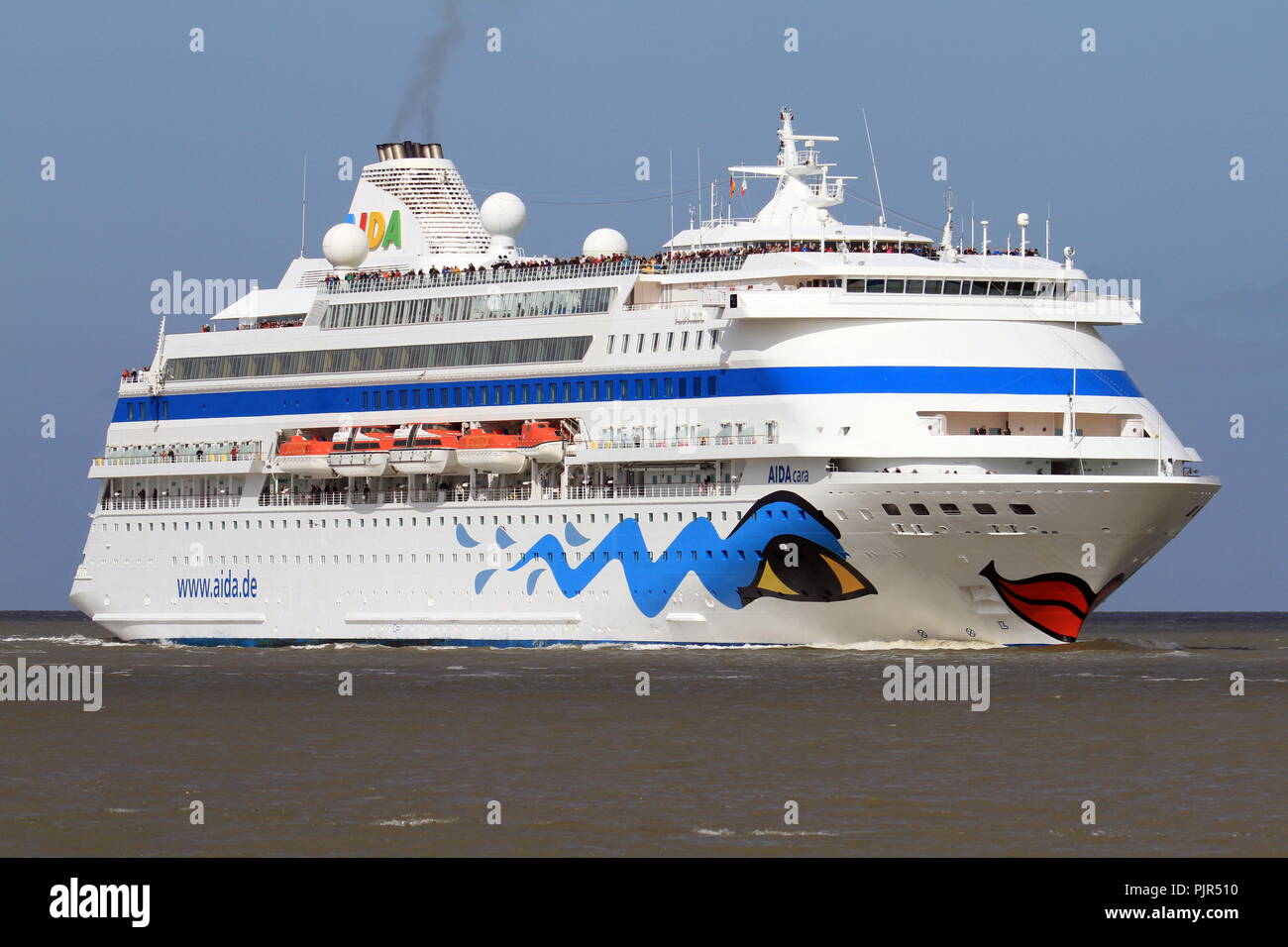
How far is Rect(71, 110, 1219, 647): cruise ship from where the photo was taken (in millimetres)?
56969

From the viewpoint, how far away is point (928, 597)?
2263 inches

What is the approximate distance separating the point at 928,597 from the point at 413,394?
1778cm

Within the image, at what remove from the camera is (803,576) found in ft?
191

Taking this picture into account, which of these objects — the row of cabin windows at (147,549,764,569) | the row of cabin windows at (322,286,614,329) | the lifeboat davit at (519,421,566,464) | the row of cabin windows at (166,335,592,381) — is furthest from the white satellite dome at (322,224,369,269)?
the lifeboat davit at (519,421,566,464)

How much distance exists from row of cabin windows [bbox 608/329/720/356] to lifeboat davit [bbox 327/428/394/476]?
788cm

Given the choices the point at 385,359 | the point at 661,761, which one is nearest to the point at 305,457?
the point at 385,359

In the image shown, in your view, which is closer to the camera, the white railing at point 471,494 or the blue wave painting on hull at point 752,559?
the blue wave painting on hull at point 752,559

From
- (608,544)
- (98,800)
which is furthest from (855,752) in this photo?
(608,544)

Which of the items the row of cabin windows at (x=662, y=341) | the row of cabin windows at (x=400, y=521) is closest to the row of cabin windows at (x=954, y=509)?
the row of cabin windows at (x=400, y=521)

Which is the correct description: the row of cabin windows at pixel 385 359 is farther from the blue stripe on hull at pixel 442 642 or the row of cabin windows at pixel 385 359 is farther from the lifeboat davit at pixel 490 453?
the blue stripe on hull at pixel 442 642

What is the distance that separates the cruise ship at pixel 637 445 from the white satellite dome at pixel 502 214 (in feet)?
0.35

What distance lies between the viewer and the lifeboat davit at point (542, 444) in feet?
209

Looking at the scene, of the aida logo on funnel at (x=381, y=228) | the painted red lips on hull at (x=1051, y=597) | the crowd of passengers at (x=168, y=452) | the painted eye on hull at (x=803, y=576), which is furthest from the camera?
the aida logo on funnel at (x=381, y=228)
